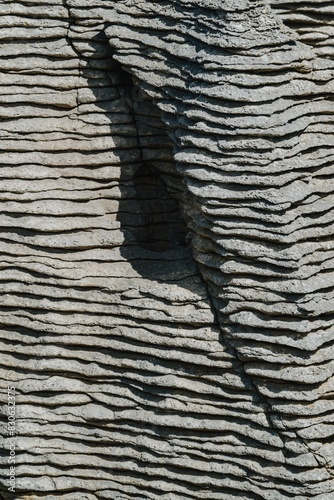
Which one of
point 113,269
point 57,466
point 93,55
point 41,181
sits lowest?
point 57,466

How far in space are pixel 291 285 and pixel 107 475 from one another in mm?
1554

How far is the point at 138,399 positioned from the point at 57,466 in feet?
2.13

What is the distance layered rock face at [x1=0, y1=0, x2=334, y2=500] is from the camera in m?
Result: 5.55

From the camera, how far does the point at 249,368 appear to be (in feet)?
18.8

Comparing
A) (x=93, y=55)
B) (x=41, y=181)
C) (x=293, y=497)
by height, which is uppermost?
(x=93, y=55)

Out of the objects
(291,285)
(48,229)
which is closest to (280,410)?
(291,285)

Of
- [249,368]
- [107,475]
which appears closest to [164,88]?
[249,368]

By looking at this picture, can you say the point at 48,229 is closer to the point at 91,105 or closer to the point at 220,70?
the point at 91,105

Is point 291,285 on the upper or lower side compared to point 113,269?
lower

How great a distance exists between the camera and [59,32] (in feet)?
19.7

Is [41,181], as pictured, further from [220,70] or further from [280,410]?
[280,410]

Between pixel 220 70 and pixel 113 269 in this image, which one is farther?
pixel 113 269

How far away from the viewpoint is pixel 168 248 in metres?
6.32

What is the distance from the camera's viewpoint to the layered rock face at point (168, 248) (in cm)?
555
